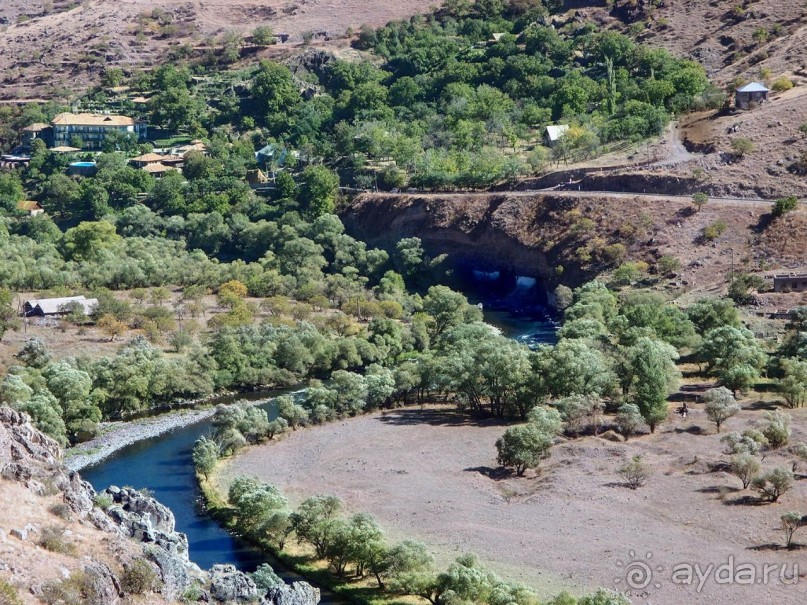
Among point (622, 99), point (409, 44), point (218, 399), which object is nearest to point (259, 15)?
point (409, 44)

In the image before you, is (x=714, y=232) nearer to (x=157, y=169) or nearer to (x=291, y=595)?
(x=157, y=169)

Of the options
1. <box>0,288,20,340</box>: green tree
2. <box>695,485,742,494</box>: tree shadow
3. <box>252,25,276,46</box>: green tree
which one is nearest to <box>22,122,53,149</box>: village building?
<box>252,25,276,46</box>: green tree

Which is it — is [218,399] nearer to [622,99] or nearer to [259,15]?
[622,99]

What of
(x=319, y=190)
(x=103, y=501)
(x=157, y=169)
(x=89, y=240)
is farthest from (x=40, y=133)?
(x=103, y=501)

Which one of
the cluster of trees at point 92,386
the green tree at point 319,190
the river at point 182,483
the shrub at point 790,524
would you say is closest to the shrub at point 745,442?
the shrub at point 790,524

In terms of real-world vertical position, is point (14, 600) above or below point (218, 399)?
above
